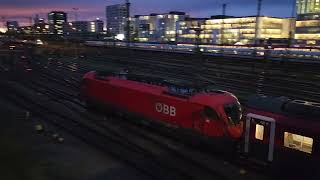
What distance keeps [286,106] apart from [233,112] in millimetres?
3252

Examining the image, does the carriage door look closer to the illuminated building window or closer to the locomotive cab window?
the illuminated building window

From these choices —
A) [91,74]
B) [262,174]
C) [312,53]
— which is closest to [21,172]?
[262,174]

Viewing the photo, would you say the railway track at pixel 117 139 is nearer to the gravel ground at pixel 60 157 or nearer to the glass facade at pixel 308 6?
the gravel ground at pixel 60 157

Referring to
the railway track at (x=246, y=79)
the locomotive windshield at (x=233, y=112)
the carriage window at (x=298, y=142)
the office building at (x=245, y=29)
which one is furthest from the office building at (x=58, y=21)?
the carriage window at (x=298, y=142)

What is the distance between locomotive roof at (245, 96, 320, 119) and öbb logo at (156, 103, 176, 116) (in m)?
4.74

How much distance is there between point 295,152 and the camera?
13.1m

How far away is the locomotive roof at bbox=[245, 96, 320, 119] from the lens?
1333 cm

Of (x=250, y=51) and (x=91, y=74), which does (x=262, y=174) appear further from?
(x=250, y=51)

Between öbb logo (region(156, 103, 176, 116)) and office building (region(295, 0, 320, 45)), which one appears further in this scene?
office building (region(295, 0, 320, 45))

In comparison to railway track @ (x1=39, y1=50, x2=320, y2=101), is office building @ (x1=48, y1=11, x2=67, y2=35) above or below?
above

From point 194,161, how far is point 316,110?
6044 mm

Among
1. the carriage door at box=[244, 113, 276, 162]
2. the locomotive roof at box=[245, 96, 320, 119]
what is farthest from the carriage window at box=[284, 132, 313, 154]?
the locomotive roof at box=[245, 96, 320, 119]

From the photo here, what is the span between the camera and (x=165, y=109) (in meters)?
19.2

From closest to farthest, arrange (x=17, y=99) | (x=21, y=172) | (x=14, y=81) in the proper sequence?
1. (x=21, y=172)
2. (x=17, y=99)
3. (x=14, y=81)
